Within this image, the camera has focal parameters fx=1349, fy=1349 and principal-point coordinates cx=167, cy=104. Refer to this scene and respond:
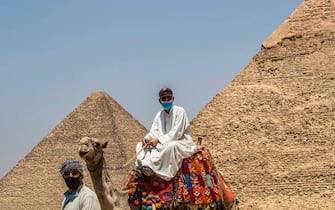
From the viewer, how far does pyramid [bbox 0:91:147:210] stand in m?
117

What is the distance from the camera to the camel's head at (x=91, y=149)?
12.8 meters

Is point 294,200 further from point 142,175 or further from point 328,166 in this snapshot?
point 142,175

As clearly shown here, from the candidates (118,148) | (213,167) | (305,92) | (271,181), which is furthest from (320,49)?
(213,167)

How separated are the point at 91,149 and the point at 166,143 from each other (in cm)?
146

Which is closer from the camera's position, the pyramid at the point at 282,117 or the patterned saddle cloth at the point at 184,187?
the patterned saddle cloth at the point at 184,187

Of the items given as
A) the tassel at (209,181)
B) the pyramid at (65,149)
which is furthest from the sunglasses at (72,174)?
the pyramid at (65,149)

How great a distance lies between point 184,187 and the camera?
47.2 feet

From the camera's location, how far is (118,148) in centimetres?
11919

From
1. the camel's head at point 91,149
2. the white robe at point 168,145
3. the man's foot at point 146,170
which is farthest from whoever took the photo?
the white robe at point 168,145

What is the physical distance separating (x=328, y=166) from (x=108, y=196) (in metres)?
59.3

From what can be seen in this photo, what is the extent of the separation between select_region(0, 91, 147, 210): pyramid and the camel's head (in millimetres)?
102454

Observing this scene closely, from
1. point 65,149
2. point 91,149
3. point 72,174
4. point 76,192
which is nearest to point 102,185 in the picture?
point 91,149

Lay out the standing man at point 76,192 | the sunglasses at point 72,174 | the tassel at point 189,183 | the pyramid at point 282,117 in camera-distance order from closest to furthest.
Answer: the standing man at point 76,192 → the sunglasses at point 72,174 → the tassel at point 189,183 → the pyramid at point 282,117

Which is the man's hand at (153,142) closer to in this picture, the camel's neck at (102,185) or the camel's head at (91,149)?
the camel's neck at (102,185)
